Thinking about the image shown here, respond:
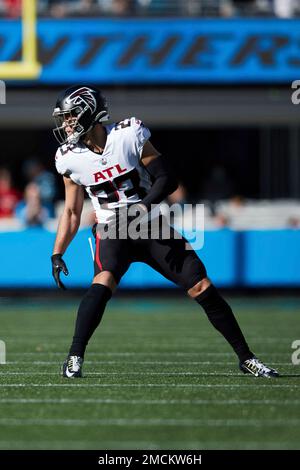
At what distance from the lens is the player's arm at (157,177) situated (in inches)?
238

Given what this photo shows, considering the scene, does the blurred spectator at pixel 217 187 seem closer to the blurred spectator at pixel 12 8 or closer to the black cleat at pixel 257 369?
the blurred spectator at pixel 12 8

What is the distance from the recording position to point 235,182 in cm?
1792

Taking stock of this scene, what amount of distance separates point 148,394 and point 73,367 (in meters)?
0.69

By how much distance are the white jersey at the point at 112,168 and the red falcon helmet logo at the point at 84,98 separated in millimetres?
199

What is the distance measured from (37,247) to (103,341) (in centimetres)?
554

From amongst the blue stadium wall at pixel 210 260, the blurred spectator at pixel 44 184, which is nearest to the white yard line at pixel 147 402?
the blue stadium wall at pixel 210 260

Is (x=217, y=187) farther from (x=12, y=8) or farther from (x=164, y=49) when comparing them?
(x=12, y=8)

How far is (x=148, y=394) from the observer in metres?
5.54

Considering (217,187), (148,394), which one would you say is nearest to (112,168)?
(148,394)

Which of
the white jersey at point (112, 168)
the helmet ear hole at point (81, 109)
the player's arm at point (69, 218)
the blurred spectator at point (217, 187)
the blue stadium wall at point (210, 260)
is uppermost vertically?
the blurred spectator at point (217, 187)

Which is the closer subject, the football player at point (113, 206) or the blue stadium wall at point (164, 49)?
the football player at point (113, 206)

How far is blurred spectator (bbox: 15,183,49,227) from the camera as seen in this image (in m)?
14.9

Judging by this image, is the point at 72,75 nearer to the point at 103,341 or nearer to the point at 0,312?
the point at 0,312

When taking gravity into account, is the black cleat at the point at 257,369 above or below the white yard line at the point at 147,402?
above
